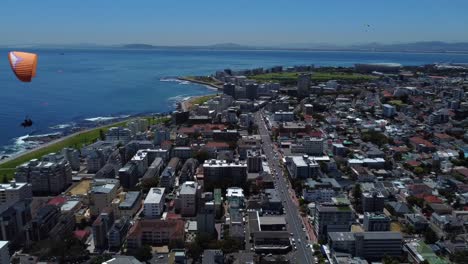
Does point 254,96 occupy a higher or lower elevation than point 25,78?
lower

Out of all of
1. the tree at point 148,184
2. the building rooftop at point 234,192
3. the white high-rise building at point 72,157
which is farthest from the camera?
the white high-rise building at point 72,157

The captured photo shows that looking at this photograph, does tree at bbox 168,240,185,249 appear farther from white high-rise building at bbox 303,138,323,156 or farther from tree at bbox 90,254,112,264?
white high-rise building at bbox 303,138,323,156

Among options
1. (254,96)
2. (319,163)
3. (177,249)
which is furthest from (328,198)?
(254,96)

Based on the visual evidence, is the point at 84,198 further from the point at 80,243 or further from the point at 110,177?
the point at 80,243

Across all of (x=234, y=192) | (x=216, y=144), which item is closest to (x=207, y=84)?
(x=216, y=144)

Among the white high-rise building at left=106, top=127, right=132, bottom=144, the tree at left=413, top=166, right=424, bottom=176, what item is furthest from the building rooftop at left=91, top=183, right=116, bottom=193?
the tree at left=413, top=166, right=424, bottom=176

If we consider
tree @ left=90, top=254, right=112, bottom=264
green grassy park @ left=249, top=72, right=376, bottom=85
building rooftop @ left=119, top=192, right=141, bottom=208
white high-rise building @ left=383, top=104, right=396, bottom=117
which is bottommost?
tree @ left=90, top=254, right=112, bottom=264

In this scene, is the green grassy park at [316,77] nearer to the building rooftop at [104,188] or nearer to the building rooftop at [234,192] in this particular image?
the building rooftop at [234,192]

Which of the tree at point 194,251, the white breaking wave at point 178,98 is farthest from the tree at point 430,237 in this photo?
the white breaking wave at point 178,98
